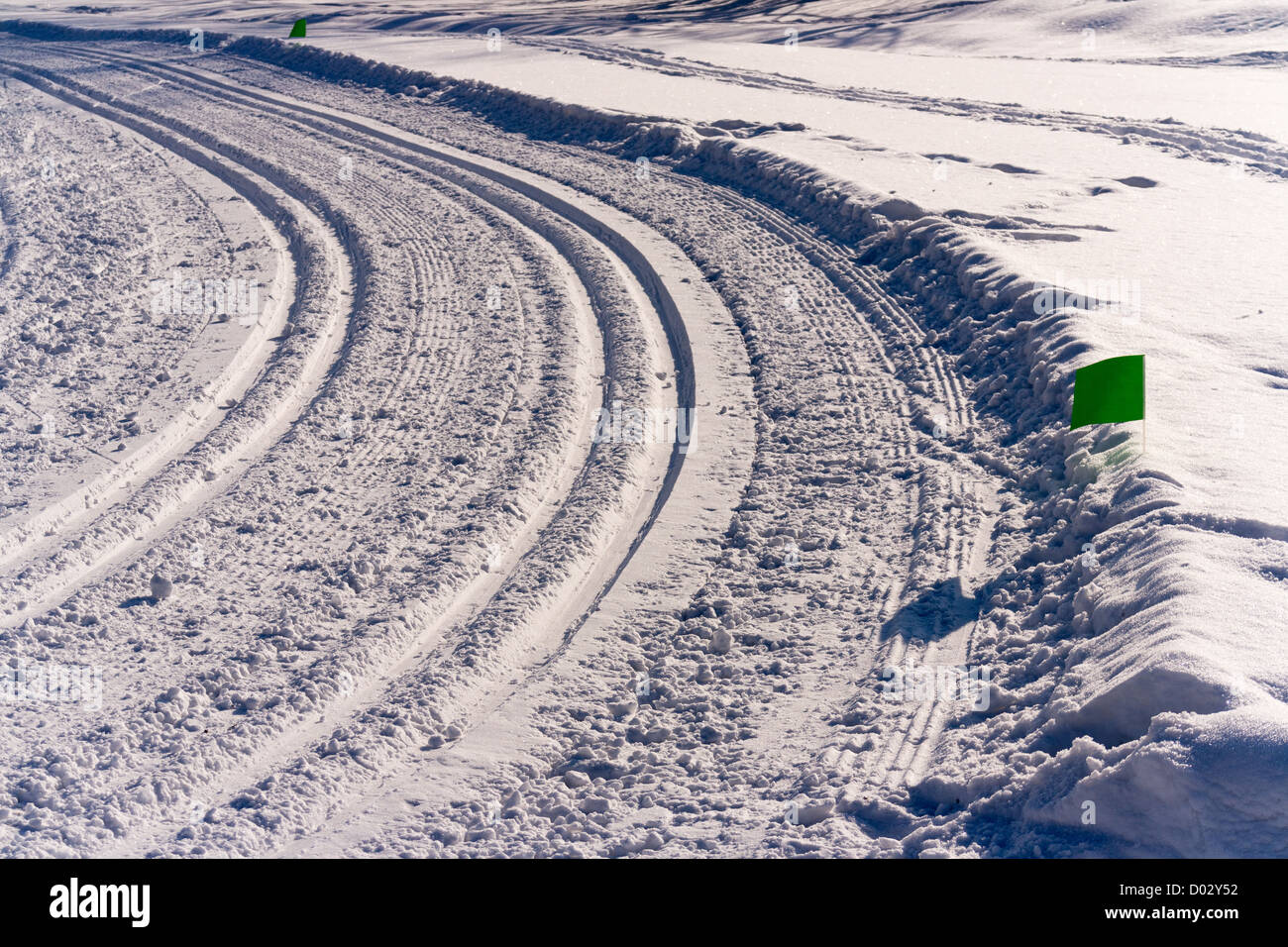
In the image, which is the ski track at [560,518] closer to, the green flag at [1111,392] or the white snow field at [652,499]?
the white snow field at [652,499]

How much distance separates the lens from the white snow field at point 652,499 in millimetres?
4238

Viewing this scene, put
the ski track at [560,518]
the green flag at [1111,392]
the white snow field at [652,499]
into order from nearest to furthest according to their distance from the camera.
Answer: the white snow field at [652,499], the ski track at [560,518], the green flag at [1111,392]

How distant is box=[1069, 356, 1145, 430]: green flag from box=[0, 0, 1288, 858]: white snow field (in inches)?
11.4

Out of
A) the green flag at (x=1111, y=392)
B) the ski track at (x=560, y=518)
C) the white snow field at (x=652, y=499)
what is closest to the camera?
the white snow field at (x=652, y=499)

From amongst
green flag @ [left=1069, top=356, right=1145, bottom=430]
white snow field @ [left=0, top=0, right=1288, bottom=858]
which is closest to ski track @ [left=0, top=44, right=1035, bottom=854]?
white snow field @ [left=0, top=0, right=1288, bottom=858]

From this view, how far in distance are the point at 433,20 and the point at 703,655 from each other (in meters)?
23.9

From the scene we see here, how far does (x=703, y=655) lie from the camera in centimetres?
522

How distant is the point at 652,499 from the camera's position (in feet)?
21.7

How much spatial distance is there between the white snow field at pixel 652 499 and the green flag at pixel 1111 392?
0.29m

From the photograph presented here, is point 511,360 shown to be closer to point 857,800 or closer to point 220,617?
point 220,617

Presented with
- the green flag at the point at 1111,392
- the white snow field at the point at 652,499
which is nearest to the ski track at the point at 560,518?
the white snow field at the point at 652,499

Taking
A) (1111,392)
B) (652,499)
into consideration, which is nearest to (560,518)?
(652,499)

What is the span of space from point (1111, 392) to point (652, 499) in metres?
2.58

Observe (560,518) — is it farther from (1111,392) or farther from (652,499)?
(1111,392)
